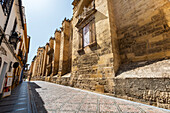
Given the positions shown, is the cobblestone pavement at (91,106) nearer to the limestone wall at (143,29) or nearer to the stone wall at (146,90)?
the stone wall at (146,90)

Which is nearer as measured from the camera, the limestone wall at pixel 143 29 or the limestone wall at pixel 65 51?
the limestone wall at pixel 143 29

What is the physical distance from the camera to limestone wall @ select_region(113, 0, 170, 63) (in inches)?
119

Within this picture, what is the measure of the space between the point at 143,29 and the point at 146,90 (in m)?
2.80

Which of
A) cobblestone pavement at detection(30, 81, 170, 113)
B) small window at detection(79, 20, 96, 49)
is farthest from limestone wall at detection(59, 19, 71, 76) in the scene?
cobblestone pavement at detection(30, 81, 170, 113)

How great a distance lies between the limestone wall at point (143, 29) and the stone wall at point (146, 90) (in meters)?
1.25

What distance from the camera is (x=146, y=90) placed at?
2.46 metres

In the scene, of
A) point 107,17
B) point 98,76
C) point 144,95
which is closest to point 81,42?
point 107,17

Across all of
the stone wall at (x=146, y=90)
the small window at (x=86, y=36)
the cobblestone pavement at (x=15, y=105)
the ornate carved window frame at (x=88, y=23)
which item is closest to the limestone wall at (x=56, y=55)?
the ornate carved window frame at (x=88, y=23)

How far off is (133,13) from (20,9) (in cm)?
735

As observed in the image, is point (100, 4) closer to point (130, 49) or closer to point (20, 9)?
point (130, 49)

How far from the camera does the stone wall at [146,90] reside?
214cm

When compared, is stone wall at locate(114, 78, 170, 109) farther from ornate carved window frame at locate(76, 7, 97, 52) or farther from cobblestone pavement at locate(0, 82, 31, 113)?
cobblestone pavement at locate(0, 82, 31, 113)

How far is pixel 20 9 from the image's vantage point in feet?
17.2

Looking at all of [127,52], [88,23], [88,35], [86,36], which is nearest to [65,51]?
[86,36]
